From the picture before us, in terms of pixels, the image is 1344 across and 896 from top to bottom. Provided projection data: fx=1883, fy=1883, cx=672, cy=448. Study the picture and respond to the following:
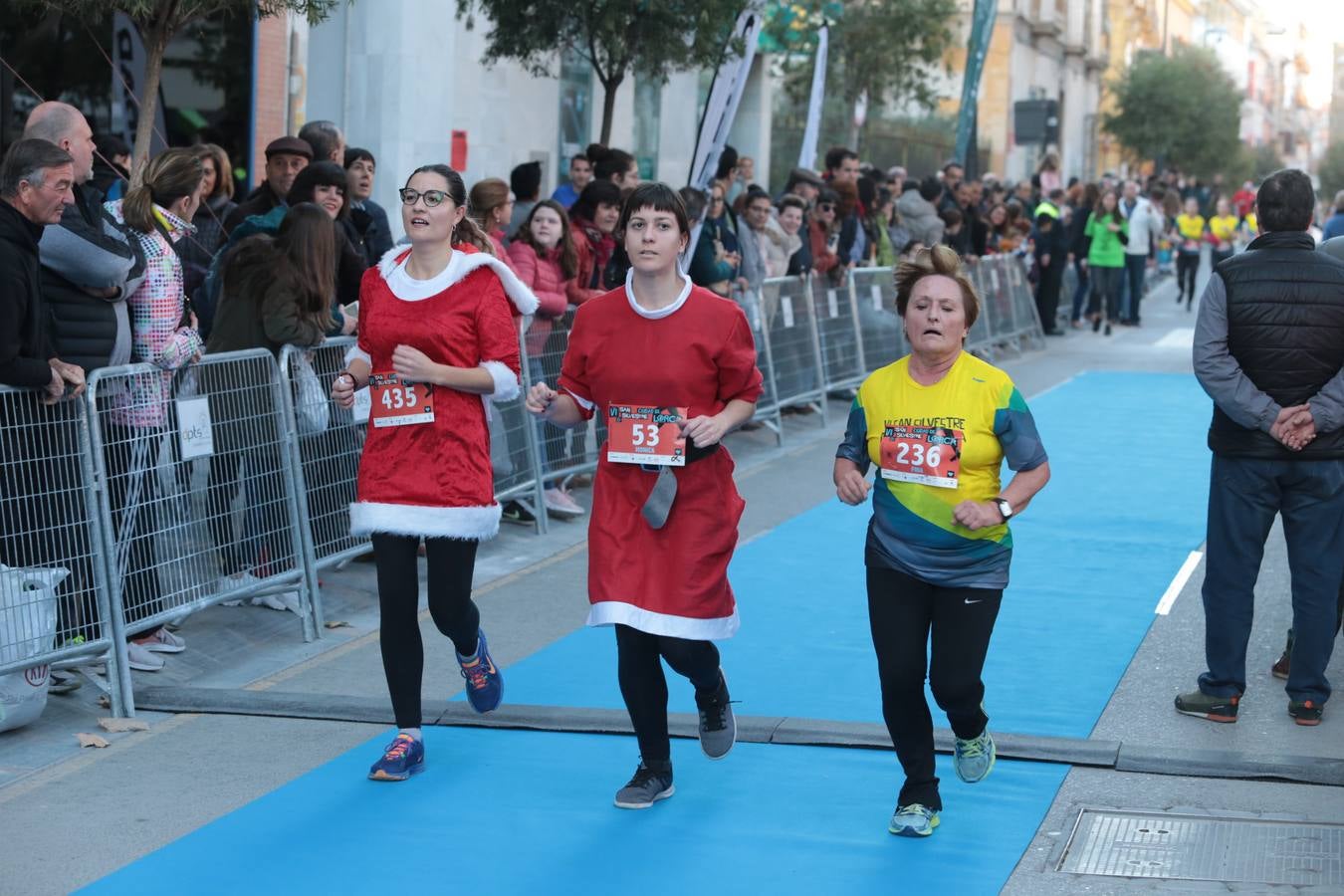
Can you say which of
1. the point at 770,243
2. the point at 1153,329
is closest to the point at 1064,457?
the point at 770,243

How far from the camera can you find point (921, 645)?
5.31 meters

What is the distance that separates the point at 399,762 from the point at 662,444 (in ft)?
4.59

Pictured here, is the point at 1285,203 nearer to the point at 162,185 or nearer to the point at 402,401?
the point at 402,401

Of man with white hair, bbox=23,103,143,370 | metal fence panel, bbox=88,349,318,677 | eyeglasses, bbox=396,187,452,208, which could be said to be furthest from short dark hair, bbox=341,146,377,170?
eyeglasses, bbox=396,187,452,208

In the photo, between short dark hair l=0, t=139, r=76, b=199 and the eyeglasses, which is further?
short dark hair l=0, t=139, r=76, b=199

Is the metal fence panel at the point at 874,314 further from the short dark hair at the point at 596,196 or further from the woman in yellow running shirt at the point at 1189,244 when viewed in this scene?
the woman in yellow running shirt at the point at 1189,244

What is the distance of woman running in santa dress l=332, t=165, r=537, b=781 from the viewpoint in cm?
583

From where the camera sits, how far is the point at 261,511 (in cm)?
779

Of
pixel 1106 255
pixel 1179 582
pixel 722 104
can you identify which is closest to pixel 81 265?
pixel 1179 582

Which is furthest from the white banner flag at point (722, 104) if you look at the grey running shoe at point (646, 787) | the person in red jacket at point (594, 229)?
the grey running shoe at point (646, 787)

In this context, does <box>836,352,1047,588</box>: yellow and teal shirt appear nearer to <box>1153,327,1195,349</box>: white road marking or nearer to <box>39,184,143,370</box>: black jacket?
<box>39,184,143,370</box>: black jacket

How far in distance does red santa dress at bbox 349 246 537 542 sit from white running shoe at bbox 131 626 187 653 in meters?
1.91

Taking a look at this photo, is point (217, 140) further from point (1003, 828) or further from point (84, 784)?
point (1003, 828)

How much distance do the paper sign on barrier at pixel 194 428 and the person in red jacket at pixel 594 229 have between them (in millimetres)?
4124
